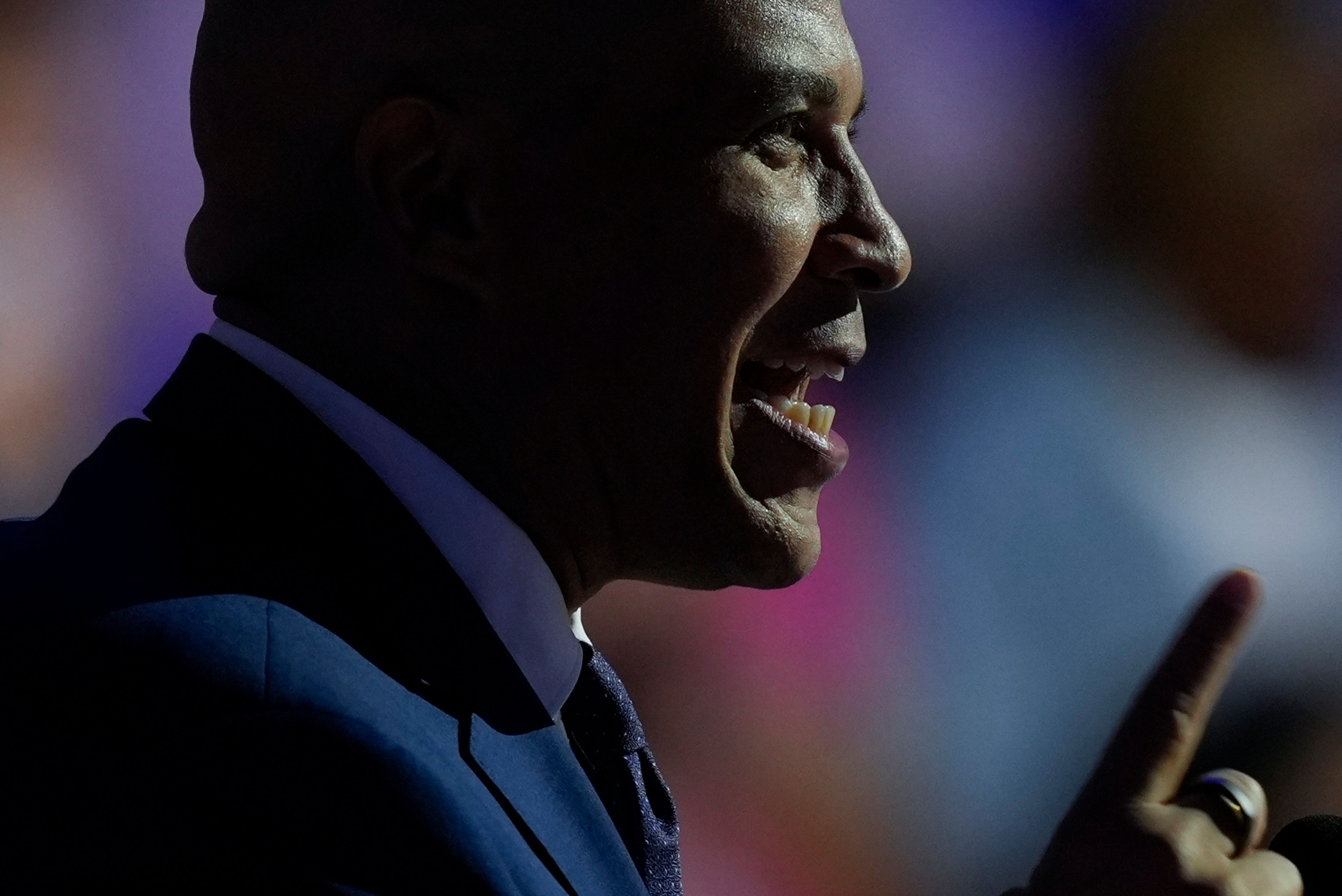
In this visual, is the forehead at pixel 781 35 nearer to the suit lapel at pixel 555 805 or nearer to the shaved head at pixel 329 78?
the shaved head at pixel 329 78

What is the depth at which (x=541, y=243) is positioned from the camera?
4.20 ft

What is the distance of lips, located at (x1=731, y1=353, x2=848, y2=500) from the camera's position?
53.6 inches

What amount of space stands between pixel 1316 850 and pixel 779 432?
24.6 inches

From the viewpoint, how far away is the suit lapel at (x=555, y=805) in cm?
114

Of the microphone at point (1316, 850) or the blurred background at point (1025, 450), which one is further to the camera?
the blurred background at point (1025, 450)

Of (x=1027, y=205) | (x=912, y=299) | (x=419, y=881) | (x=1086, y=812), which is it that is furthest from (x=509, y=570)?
(x=1027, y=205)

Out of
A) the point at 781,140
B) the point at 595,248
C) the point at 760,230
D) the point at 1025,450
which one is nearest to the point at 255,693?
the point at 595,248

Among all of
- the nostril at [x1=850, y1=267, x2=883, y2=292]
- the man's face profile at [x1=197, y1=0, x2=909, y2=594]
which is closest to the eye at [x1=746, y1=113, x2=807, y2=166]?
the man's face profile at [x1=197, y1=0, x2=909, y2=594]

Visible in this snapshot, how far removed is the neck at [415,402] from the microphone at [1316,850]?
75cm

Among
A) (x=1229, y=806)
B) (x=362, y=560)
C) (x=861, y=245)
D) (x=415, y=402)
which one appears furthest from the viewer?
(x=861, y=245)

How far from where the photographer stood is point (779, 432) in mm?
1378

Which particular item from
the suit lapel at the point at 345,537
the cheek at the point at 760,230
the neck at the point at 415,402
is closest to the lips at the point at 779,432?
the cheek at the point at 760,230

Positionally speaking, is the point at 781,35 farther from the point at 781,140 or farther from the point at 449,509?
the point at 449,509

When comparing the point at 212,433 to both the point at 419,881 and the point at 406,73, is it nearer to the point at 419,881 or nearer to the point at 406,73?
the point at 406,73
